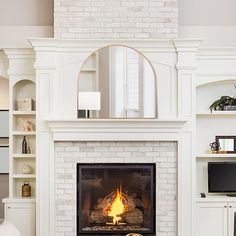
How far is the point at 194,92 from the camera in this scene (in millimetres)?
5949

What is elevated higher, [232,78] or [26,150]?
[232,78]

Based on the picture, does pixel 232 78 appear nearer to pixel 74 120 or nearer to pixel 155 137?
pixel 155 137

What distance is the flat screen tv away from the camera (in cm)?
632

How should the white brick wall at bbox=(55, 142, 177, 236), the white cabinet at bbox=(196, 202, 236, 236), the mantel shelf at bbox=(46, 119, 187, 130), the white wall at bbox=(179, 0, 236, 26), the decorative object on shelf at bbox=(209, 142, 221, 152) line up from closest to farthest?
1. the mantel shelf at bbox=(46, 119, 187, 130)
2. the white brick wall at bbox=(55, 142, 177, 236)
3. the white cabinet at bbox=(196, 202, 236, 236)
4. the decorative object on shelf at bbox=(209, 142, 221, 152)
5. the white wall at bbox=(179, 0, 236, 26)

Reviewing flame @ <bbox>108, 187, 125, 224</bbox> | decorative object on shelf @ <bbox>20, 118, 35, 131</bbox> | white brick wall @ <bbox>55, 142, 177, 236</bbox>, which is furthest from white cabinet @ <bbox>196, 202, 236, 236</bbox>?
decorative object on shelf @ <bbox>20, 118, 35, 131</bbox>

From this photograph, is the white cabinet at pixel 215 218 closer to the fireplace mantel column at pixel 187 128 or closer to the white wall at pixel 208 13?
the fireplace mantel column at pixel 187 128

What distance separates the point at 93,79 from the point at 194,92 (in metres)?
1.10

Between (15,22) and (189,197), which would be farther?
(15,22)

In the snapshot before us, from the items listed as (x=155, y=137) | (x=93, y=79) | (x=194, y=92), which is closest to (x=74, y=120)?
(x=93, y=79)

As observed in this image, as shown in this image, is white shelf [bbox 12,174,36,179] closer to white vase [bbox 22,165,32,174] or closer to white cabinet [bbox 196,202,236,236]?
white vase [bbox 22,165,32,174]

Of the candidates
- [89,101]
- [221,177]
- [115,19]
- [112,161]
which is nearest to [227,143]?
[221,177]

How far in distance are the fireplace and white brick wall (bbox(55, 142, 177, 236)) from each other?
7cm

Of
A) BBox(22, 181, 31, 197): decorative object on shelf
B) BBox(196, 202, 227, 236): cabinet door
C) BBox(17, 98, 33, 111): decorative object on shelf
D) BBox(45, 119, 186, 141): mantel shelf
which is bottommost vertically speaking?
BBox(196, 202, 227, 236): cabinet door

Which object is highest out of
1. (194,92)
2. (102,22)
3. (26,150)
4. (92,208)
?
(102,22)
